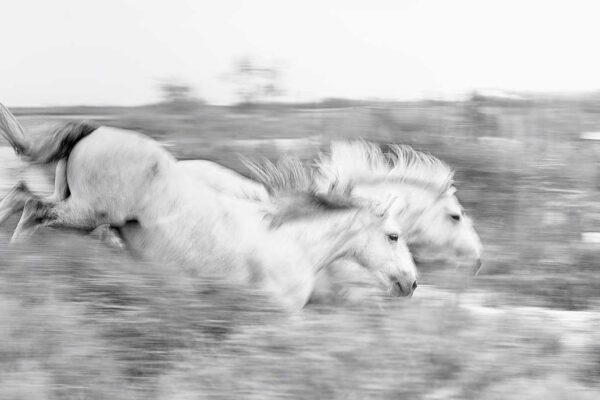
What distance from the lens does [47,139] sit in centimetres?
501

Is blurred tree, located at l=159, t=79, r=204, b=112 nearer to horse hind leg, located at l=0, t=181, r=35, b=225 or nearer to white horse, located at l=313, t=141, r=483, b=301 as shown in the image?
white horse, located at l=313, t=141, r=483, b=301

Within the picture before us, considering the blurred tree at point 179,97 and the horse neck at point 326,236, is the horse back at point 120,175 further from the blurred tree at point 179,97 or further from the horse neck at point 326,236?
the blurred tree at point 179,97

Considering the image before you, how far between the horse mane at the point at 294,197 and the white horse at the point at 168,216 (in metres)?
0.02

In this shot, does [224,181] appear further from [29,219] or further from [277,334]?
[277,334]

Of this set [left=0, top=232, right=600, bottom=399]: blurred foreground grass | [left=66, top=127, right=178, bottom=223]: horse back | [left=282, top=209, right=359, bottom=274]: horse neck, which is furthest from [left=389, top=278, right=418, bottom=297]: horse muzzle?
[left=66, top=127, right=178, bottom=223]: horse back

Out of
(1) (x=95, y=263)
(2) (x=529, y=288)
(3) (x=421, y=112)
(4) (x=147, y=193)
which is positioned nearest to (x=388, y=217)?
→ (2) (x=529, y=288)

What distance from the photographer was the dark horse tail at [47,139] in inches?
197

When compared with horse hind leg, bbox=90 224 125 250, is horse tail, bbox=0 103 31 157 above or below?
above

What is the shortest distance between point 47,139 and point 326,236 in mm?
1344

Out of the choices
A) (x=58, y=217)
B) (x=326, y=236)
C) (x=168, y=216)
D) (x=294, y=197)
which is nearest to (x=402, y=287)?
(x=326, y=236)

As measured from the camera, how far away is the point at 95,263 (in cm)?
439

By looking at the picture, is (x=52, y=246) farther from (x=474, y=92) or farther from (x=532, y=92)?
(x=532, y=92)

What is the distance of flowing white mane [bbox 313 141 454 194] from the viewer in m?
5.54

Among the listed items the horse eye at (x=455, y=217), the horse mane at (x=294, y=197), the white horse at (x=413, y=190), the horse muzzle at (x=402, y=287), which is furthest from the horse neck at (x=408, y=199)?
the horse muzzle at (x=402, y=287)
